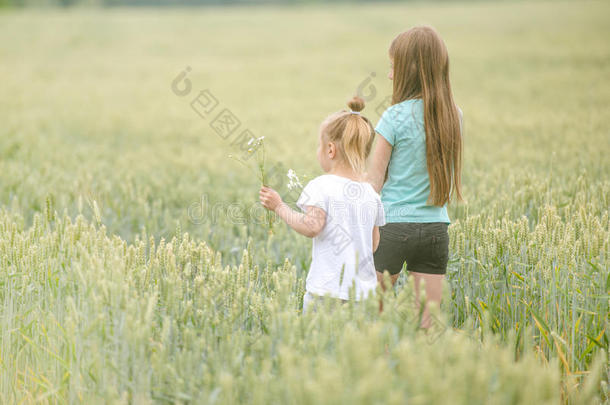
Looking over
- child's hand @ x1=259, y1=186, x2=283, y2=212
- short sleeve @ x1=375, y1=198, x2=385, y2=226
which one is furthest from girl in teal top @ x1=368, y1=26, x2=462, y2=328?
child's hand @ x1=259, y1=186, x2=283, y2=212

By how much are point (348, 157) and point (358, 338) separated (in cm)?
90

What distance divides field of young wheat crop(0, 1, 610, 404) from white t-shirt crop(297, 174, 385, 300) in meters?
0.16

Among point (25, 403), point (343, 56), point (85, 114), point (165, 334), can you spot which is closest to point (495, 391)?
point (165, 334)

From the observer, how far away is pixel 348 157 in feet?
7.49

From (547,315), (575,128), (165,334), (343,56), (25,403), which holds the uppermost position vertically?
(343,56)

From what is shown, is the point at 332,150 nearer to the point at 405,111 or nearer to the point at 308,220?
the point at 308,220

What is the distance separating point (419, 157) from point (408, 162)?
6cm

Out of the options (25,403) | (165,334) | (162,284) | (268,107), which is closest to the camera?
(165,334)

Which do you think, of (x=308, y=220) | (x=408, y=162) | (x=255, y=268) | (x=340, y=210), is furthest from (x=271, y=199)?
(x=408, y=162)

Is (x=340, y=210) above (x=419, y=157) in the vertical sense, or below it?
below

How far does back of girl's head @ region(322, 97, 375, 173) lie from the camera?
228cm

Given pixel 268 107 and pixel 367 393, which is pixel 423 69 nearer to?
pixel 367 393

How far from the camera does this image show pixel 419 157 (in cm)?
252

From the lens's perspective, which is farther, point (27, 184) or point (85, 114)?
point (85, 114)
